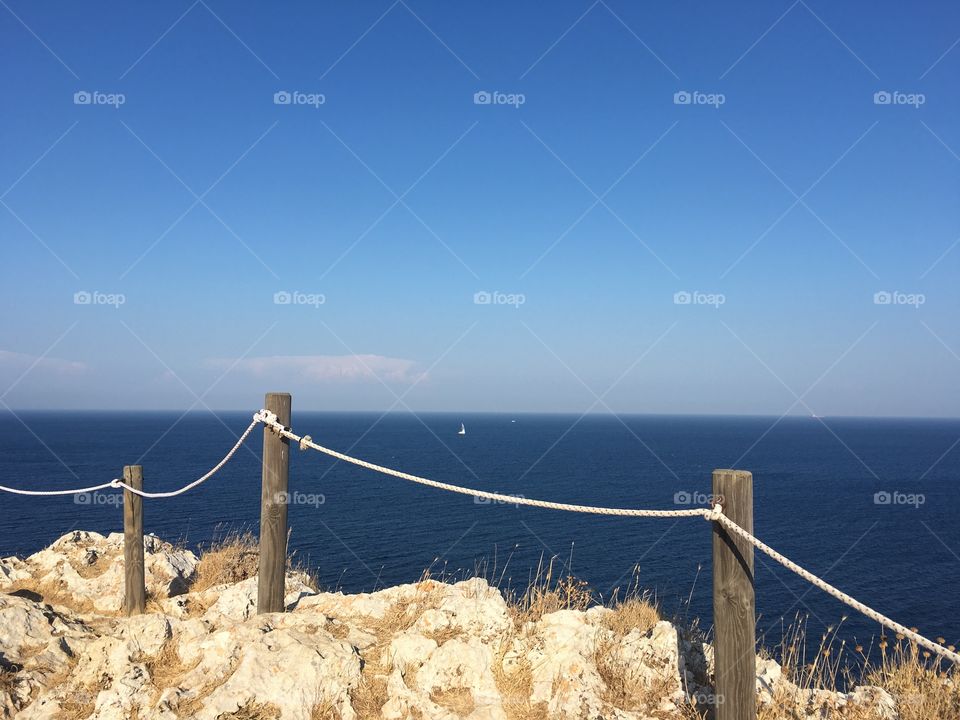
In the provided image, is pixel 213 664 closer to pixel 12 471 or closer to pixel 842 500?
pixel 842 500

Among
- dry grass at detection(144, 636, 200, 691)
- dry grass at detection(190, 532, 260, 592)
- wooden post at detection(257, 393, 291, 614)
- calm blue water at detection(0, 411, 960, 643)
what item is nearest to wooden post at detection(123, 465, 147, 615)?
dry grass at detection(190, 532, 260, 592)

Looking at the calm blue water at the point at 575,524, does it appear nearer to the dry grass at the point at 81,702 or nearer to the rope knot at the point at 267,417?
the rope knot at the point at 267,417

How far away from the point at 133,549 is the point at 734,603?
6.98 meters

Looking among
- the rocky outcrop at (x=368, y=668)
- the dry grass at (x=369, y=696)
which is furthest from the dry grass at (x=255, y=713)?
the dry grass at (x=369, y=696)

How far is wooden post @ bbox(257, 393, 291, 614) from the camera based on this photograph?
604 centimetres

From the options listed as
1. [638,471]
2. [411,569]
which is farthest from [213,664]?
[638,471]

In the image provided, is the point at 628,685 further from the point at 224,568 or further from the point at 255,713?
the point at 224,568

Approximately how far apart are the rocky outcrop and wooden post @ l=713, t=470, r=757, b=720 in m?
1.10

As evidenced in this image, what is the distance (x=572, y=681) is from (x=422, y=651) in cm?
132

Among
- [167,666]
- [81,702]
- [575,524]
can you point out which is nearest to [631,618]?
[167,666]

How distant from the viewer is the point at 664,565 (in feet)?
104

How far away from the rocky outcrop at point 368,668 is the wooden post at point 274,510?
42 cm

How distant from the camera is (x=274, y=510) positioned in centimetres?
609

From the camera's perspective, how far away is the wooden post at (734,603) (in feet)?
12.0
